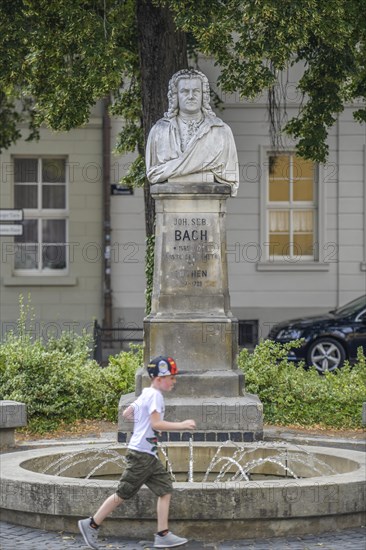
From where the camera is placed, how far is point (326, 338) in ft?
80.0

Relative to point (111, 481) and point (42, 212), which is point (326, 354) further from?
point (111, 481)

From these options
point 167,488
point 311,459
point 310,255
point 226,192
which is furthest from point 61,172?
point 167,488

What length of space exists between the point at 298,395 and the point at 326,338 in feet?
25.8

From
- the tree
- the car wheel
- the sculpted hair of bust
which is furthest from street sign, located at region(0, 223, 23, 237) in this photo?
the sculpted hair of bust

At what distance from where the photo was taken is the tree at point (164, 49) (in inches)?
697

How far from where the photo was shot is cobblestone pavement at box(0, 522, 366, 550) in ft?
31.4

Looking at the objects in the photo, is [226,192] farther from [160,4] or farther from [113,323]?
[113,323]

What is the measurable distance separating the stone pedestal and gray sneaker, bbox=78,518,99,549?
4.27m

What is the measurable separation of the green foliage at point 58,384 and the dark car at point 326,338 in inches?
290

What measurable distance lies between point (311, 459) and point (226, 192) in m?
3.33

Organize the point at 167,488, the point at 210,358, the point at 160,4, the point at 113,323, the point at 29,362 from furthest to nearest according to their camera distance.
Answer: the point at 113,323
the point at 160,4
the point at 29,362
the point at 210,358
the point at 167,488

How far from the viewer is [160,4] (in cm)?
1844

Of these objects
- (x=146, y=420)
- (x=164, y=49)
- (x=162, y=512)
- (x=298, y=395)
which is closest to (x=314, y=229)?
(x=164, y=49)

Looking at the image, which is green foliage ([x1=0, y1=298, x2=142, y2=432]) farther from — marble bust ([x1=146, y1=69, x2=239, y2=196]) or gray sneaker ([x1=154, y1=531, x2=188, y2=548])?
gray sneaker ([x1=154, y1=531, x2=188, y2=548])
